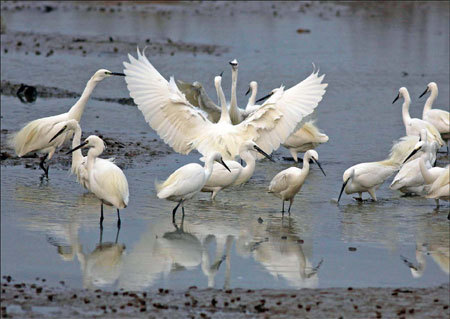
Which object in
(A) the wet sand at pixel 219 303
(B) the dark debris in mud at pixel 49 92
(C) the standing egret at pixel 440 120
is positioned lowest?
(A) the wet sand at pixel 219 303

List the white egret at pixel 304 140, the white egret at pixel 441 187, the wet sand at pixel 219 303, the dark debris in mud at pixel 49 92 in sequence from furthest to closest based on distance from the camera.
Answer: the dark debris in mud at pixel 49 92 < the white egret at pixel 304 140 < the white egret at pixel 441 187 < the wet sand at pixel 219 303

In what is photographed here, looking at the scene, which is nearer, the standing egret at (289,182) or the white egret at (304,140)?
the standing egret at (289,182)

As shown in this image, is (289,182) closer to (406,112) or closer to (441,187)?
(441,187)

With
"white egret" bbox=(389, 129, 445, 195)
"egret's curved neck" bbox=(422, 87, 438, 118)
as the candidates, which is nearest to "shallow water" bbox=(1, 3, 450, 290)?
"white egret" bbox=(389, 129, 445, 195)

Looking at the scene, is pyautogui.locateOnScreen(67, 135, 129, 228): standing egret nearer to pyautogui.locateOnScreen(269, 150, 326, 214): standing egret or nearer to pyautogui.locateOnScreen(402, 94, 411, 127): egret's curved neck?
pyautogui.locateOnScreen(269, 150, 326, 214): standing egret

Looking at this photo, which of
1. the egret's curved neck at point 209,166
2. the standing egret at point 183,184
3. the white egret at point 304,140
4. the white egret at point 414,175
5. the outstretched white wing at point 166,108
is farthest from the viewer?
the white egret at point 304,140

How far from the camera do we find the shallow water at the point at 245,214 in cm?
829

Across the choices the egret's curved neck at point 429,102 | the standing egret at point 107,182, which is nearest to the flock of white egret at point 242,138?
the standing egret at point 107,182

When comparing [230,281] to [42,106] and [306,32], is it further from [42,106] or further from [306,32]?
[306,32]

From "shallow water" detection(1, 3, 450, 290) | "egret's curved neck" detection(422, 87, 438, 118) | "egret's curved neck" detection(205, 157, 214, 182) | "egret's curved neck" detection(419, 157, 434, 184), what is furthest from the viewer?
"egret's curved neck" detection(422, 87, 438, 118)

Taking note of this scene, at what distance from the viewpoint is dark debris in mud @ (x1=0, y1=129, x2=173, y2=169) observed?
12.9 m

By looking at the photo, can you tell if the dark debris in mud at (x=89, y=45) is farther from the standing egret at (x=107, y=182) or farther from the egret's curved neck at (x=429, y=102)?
the standing egret at (x=107, y=182)

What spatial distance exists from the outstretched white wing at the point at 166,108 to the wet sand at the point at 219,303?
478cm

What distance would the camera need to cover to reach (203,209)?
10742mm
